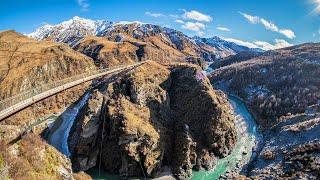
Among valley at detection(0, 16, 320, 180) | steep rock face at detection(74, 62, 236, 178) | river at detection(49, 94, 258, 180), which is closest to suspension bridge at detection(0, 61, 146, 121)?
valley at detection(0, 16, 320, 180)

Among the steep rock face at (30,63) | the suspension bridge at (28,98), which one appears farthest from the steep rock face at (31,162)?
the steep rock face at (30,63)

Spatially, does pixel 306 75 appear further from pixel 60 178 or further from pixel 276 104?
pixel 60 178

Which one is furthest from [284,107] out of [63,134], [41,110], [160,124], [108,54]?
[108,54]

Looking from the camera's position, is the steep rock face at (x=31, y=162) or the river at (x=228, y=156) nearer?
the steep rock face at (x=31, y=162)

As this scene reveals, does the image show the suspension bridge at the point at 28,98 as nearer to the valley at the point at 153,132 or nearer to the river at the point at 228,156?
the valley at the point at 153,132

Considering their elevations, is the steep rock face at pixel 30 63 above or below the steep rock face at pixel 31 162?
above

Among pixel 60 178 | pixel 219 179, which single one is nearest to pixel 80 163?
pixel 60 178
